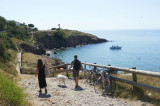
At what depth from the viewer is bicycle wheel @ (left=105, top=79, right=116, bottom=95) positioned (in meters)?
9.30

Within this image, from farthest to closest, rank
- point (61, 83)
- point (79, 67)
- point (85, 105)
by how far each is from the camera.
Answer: point (61, 83), point (79, 67), point (85, 105)

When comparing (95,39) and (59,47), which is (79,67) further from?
(95,39)

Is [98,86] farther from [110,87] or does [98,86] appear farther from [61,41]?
[61,41]

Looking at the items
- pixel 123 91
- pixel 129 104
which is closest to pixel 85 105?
pixel 129 104

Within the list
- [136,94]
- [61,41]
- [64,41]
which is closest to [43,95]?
[136,94]

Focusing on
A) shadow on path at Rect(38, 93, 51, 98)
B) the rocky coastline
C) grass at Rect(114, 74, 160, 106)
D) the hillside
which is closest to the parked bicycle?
grass at Rect(114, 74, 160, 106)

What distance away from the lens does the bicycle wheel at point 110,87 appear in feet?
30.5

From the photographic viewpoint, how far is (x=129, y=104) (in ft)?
24.9

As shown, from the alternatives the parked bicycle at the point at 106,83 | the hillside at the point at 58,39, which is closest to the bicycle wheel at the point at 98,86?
the parked bicycle at the point at 106,83

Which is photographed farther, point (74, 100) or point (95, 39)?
point (95, 39)

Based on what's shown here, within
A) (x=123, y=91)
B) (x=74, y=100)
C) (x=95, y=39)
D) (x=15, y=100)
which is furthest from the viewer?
(x=95, y=39)

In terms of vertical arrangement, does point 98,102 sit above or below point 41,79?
below

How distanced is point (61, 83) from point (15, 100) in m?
6.53

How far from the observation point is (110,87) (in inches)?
380
